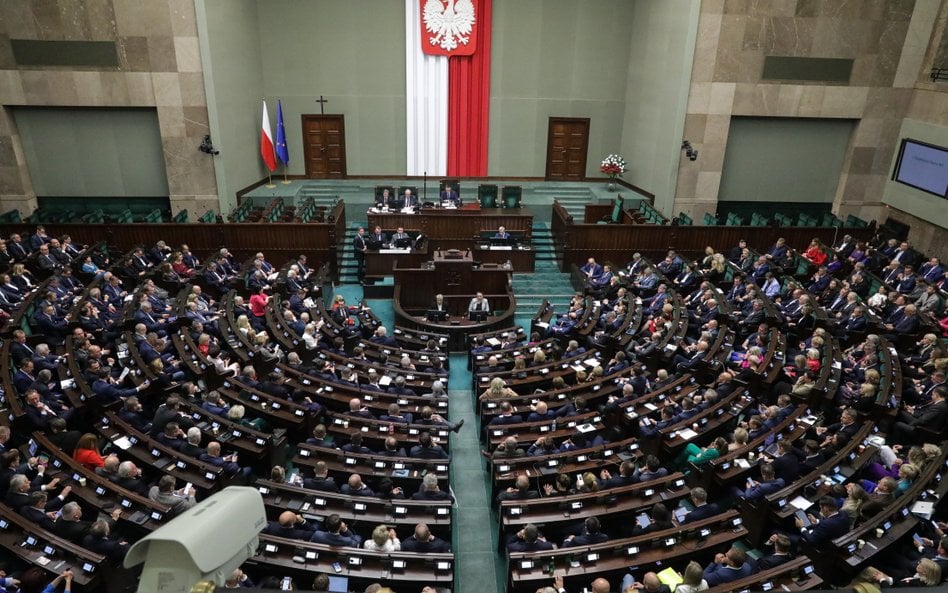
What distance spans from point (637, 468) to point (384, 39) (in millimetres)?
17793

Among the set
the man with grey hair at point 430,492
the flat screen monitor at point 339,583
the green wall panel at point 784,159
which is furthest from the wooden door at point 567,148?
the flat screen monitor at point 339,583

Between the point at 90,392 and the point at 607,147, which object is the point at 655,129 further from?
the point at 90,392

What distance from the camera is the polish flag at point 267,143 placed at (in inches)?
784

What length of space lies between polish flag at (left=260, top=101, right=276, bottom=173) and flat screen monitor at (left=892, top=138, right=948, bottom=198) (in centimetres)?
1943

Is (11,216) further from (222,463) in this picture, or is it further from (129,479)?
(222,463)

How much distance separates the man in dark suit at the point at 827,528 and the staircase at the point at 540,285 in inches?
336

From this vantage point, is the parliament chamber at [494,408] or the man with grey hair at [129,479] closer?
the parliament chamber at [494,408]

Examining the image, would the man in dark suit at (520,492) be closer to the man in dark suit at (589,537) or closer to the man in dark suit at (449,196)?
the man in dark suit at (589,537)

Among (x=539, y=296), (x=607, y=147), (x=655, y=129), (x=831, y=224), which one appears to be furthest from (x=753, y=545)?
(x=607, y=147)

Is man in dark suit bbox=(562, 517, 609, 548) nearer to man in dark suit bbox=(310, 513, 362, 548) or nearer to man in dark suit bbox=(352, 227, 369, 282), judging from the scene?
man in dark suit bbox=(310, 513, 362, 548)

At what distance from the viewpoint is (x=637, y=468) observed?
7.85m

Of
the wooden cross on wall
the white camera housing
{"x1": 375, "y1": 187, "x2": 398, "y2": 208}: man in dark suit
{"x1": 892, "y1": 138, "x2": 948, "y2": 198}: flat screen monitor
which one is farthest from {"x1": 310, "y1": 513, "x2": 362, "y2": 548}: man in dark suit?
the wooden cross on wall

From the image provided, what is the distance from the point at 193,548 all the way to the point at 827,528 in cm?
687

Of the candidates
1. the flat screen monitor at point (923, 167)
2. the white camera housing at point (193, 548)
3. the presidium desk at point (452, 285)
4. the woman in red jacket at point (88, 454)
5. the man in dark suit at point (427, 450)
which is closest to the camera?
the white camera housing at point (193, 548)
